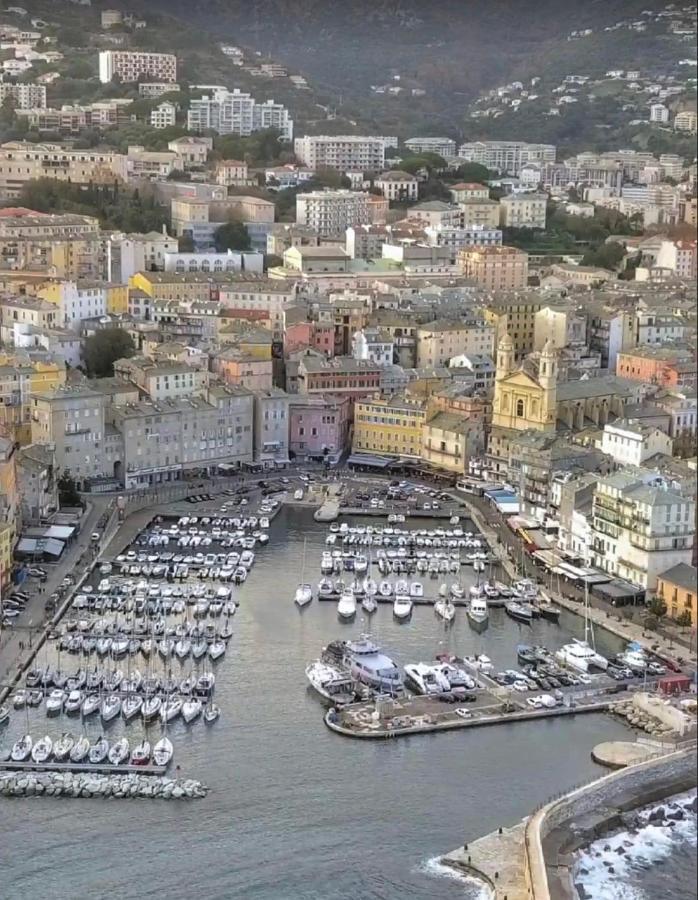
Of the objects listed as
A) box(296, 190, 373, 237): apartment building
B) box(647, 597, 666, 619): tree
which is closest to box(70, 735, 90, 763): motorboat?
box(647, 597, 666, 619): tree

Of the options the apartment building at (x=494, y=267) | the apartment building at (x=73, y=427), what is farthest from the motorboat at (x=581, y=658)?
the apartment building at (x=494, y=267)

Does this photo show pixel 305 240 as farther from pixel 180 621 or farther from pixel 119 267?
pixel 180 621

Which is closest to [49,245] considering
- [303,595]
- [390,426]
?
[390,426]

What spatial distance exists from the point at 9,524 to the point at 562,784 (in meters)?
3.81

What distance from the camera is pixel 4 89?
65.0 ft

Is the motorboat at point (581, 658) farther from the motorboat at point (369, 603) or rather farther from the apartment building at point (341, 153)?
the apartment building at point (341, 153)

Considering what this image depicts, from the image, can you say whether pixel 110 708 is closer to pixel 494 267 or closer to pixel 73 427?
pixel 73 427

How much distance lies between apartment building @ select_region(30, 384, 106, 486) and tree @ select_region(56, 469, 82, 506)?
12 centimetres

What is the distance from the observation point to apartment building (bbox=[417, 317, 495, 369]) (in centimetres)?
1320

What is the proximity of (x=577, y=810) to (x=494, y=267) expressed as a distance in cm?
1072

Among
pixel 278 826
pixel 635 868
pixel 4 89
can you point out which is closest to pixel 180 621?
pixel 278 826

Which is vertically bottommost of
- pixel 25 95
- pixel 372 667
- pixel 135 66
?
pixel 372 667

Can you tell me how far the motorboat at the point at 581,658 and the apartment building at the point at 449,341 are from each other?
19.0 feet

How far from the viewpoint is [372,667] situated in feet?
23.6
